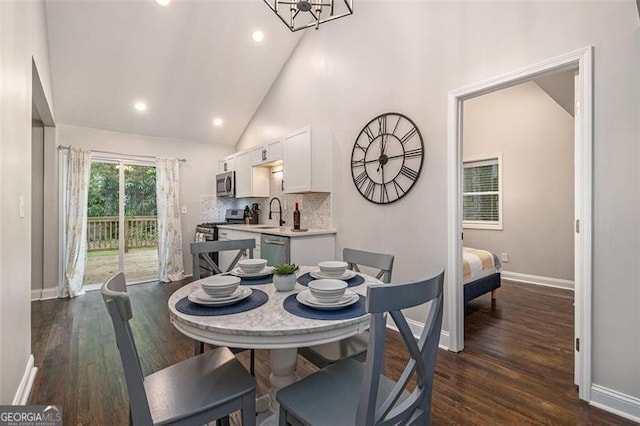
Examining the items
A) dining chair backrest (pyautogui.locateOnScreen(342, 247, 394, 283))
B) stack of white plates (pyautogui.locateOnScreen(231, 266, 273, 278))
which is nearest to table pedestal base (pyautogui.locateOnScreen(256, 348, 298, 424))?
stack of white plates (pyautogui.locateOnScreen(231, 266, 273, 278))

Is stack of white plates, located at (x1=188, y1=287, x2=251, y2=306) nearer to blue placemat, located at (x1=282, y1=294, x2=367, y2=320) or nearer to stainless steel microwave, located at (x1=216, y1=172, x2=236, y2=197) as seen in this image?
blue placemat, located at (x1=282, y1=294, x2=367, y2=320)

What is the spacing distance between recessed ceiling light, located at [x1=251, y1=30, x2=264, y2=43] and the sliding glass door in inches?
108

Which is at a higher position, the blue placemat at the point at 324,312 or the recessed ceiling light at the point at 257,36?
the recessed ceiling light at the point at 257,36

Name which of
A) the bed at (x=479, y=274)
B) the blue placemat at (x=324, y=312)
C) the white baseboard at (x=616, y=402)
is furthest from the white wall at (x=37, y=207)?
the white baseboard at (x=616, y=402)

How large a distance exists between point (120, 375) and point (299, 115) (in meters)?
3.47

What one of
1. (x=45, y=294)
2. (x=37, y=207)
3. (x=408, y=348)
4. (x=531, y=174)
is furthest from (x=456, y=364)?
(x=37, y=207)

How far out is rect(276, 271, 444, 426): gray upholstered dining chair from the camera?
2.89ft

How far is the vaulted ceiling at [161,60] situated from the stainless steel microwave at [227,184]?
955mm

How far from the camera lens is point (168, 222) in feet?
16.4

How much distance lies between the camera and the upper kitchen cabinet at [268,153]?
4.15 meters

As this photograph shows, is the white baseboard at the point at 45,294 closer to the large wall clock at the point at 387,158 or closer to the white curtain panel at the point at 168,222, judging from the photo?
the white curtain panel at the point at 168,222

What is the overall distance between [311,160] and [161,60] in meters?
2.48

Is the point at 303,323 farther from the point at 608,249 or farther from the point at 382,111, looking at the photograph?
the point at 382,111

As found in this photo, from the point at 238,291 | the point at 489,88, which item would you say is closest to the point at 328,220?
the point at 489,88
